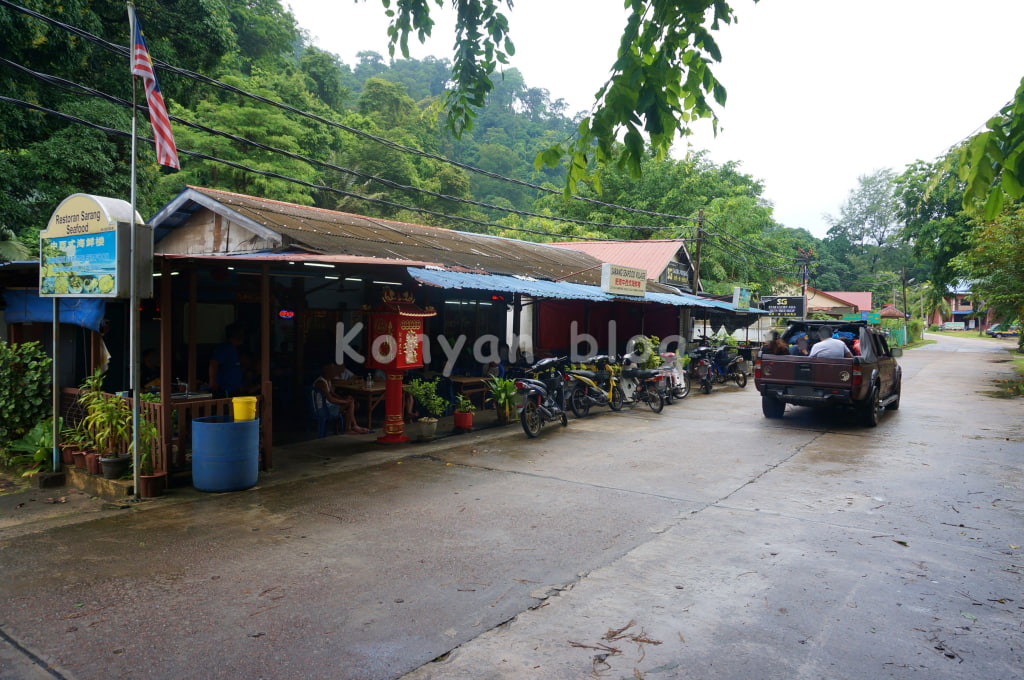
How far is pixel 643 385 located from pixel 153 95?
34.2 ft

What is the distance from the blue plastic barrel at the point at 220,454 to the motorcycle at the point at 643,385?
29.3ft

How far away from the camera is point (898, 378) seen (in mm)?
13977

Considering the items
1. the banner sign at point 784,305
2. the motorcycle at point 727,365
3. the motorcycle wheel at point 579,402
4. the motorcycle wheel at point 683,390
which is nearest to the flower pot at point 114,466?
the motorcycle wheel at point 579,402

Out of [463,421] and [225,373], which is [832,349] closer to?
[463,421]

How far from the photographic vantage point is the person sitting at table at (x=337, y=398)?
9969 millimetres

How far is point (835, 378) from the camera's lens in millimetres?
10992

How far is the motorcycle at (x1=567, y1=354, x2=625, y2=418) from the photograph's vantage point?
40.9 feet

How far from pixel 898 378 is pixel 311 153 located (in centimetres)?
2452

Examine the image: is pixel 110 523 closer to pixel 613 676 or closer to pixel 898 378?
pixel 613 676

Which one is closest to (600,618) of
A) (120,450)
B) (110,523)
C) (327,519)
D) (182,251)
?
(327,519)

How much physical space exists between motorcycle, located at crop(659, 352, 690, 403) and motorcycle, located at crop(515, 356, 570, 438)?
3.18 meters

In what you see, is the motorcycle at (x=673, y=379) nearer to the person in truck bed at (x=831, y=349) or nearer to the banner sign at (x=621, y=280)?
the banner sign at (x=621, y=280)

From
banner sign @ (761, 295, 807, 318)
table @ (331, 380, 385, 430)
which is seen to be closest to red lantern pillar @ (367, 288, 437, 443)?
table @ (331, 380, 385, 430)

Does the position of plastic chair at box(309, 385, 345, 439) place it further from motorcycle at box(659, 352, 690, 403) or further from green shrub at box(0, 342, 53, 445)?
motorcycle at box(659, 352, 690, 403)
